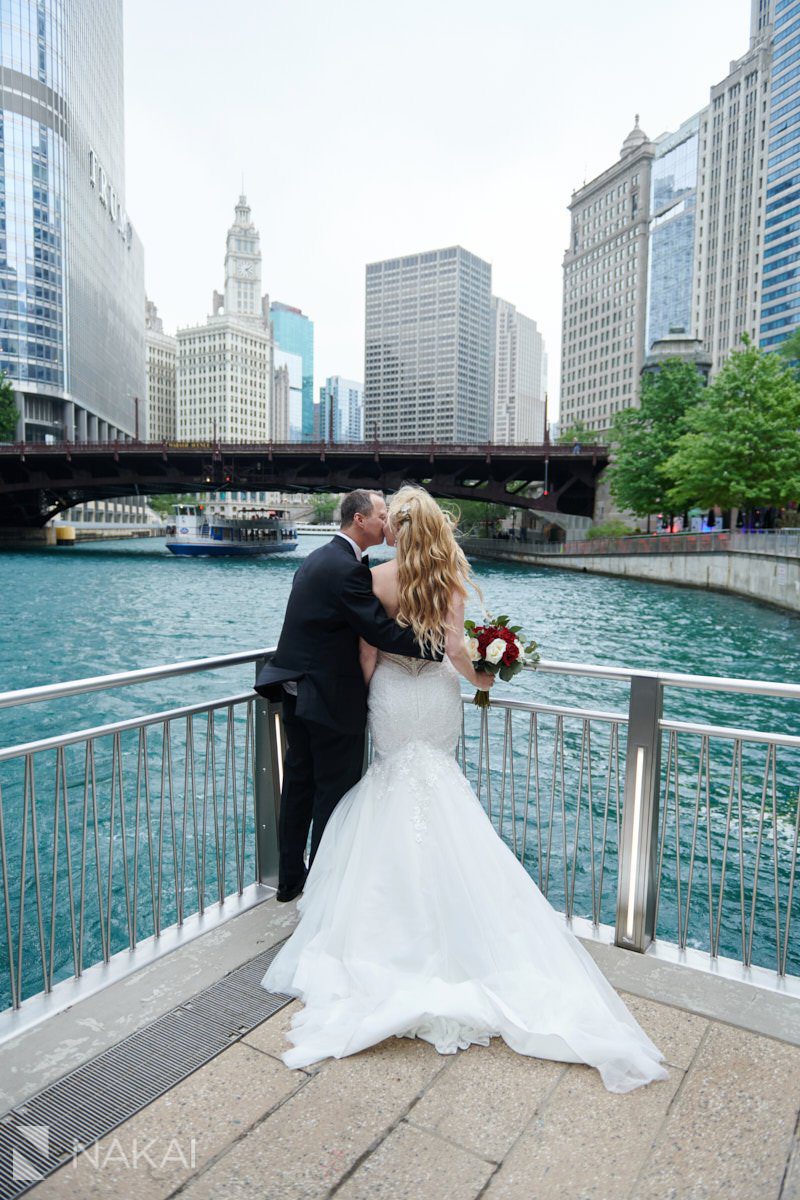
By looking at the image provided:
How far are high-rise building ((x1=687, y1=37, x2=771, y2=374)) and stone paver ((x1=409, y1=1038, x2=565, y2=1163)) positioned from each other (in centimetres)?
13382

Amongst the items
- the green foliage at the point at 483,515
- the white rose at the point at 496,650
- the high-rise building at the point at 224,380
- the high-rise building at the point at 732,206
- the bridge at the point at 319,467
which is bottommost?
the white rose at the point at 496,650

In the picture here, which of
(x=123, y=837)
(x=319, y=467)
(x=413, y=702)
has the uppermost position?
(x=319, y=467)

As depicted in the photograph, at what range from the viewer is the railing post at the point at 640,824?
12.2 ft

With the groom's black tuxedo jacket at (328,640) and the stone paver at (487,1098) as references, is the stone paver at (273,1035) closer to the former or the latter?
the stone paver at (487,1098)

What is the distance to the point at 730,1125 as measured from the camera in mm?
2613

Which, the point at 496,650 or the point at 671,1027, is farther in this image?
the point at 496,650

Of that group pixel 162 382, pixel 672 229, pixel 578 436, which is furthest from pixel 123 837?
pixel 162 382

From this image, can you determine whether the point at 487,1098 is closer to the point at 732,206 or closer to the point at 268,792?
the point at 268,792

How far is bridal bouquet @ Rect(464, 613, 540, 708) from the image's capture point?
3473 mm

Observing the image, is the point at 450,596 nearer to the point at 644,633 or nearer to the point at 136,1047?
the point at 136,1047

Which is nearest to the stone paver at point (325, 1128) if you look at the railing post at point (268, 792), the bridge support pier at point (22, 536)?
the railing post at point (268, 792)

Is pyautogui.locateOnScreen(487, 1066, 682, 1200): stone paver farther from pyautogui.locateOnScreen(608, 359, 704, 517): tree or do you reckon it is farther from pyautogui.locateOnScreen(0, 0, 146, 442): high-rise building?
pyautogui.locateOnScreen(0, 0, 146, 442): high-rise building

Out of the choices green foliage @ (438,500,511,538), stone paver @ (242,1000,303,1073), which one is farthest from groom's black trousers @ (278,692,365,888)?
green foliage @ (438,500,511,538)

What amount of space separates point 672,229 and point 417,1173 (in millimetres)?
166991
